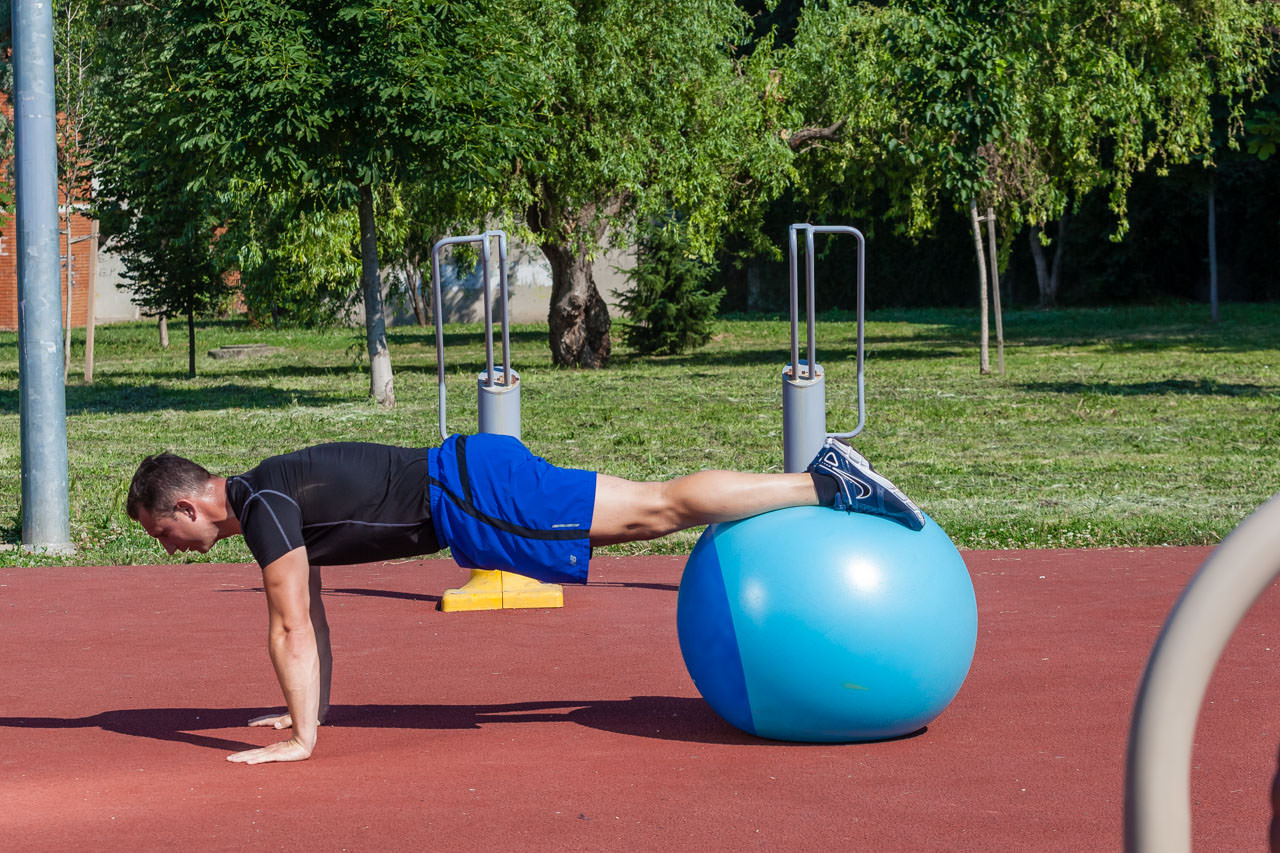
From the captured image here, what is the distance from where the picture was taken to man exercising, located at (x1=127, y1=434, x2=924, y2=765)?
5.02 m

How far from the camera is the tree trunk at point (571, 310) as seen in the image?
26.9 meters

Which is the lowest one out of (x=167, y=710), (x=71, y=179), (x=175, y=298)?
(x=167, y=710)

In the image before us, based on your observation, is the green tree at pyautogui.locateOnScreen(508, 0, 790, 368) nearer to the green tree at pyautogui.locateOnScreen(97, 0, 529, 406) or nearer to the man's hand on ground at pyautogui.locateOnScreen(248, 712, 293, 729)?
the green tree at pyautogui.locateOnScreen(97, 0, 529, 406)

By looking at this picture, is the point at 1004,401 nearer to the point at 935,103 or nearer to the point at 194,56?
the point at 935,103

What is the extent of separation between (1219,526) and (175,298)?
1899cm

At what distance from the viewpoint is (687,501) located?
5.25 meters

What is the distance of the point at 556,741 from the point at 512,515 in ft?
2.74

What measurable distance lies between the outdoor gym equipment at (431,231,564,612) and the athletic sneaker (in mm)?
2651

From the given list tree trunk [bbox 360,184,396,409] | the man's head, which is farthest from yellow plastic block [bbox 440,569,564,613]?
tree trunk [bbox 360,184,396,409]

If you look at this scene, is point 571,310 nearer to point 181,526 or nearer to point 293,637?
point 181,526

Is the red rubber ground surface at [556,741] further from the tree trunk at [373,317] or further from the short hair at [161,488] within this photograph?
the tree trunk at [373,317]

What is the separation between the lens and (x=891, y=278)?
46.6m

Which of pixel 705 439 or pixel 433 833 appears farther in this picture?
pixel 705 439

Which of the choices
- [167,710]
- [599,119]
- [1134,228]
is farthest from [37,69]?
[1134,228]
